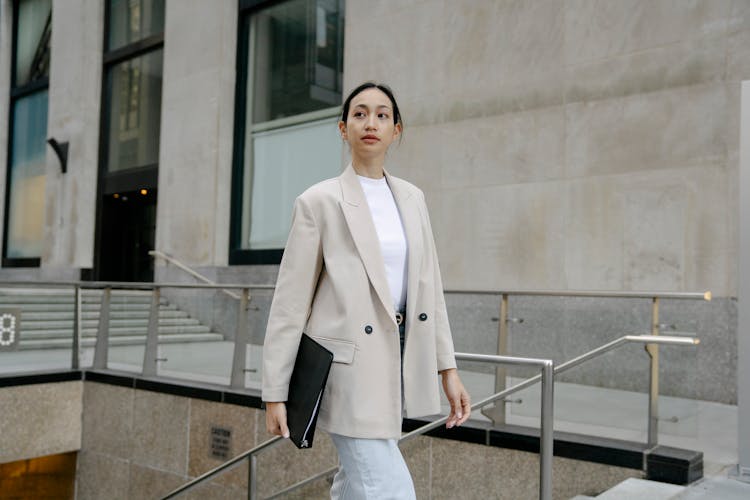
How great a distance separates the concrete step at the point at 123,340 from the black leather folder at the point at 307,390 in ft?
17.1

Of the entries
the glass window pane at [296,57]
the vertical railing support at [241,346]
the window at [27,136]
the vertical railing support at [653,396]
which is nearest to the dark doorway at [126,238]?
the window at [27,136]

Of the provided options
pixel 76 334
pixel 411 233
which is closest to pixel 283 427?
pixel 411 233

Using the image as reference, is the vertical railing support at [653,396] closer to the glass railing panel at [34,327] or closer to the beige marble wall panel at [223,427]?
the beige marble wall panel at [223,427]

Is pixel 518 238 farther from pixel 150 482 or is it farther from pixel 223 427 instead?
pixel 150 482

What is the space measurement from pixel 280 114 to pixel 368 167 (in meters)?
10.3

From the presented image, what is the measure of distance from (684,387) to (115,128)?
44.9ft

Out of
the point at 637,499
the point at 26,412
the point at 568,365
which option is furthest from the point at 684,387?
the point at 26,412

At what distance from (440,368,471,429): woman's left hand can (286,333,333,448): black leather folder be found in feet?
1.51

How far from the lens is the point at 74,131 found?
52.2 ft

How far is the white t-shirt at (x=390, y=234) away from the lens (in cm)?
220

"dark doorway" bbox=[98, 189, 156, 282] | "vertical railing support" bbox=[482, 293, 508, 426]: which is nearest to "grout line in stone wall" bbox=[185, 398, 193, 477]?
"vertical railing support" bbox=[482, 293, 508, 426]

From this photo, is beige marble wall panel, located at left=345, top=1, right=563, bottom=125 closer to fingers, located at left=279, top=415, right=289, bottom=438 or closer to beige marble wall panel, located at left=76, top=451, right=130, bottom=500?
beige marble wall panel, located at left=76, top=451, right=130, bottom=500

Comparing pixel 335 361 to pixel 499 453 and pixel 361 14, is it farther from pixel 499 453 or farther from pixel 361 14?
pixel 361 14

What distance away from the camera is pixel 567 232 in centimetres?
805
